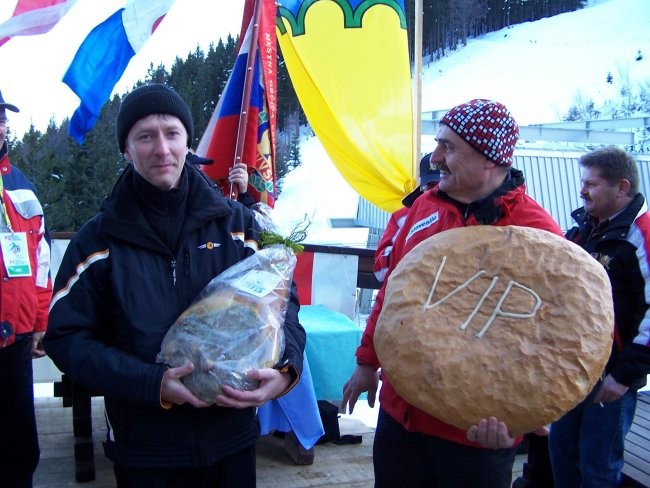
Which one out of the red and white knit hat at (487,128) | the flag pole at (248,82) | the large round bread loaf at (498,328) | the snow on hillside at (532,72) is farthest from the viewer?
the snow on hillside at (532,72)

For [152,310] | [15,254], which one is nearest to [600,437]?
[152,310]

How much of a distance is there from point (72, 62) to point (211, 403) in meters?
3.01

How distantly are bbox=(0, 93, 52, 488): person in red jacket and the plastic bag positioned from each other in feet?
4.27

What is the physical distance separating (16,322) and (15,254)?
0.99ft

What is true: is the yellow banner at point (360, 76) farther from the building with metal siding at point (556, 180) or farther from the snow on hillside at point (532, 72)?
the snow on hillside at point (532, 72)

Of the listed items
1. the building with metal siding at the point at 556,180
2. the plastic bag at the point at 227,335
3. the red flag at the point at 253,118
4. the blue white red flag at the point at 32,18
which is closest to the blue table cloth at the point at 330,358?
the red flag at the point at 253,118

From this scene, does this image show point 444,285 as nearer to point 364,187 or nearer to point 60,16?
point 60,16

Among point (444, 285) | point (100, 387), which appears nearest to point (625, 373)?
point (444, 285)

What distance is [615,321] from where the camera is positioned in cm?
254

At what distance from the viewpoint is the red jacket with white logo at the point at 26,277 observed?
2395 millimetres

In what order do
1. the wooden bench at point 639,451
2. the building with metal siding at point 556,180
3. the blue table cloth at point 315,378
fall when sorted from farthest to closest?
the building with metal siding at point 556,180, the blue table cloth at point 315,378, the wooden bench at point 639,451

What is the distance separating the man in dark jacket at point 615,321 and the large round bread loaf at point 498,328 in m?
1.26

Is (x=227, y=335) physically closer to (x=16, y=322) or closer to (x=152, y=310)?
(x=152, y=310)

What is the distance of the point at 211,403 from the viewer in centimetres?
144
